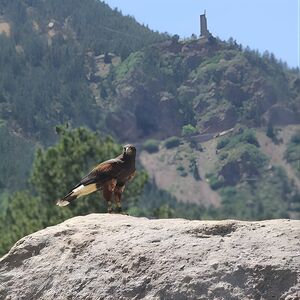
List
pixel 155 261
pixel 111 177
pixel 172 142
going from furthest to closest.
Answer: pixel 172 142, pixel 111 177, pixel 155 261

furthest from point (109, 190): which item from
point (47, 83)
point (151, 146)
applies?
point (151, 146)

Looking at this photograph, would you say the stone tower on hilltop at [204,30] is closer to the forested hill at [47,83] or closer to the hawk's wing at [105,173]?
the forested hill at [47,83]

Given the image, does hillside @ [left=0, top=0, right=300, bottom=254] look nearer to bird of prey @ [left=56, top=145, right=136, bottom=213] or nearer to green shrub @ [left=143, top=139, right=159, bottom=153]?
green shrub @ [left=143, top=139, right=159, bottom=153]

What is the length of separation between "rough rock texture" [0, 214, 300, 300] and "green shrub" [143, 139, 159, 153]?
175972 mm

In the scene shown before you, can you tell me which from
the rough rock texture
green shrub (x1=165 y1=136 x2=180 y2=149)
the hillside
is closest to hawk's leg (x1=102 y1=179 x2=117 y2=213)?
the rough rock texture

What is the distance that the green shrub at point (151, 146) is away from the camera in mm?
184625

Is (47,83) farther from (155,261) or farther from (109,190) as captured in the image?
(155,261)

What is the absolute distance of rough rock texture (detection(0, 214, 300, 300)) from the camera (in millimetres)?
7086

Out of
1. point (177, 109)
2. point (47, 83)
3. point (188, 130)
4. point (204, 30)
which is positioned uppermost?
point (204, 30)

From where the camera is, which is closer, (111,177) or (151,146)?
(111,177)

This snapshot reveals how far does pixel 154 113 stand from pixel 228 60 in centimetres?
1688

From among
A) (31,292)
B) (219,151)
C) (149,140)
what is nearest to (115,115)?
(149,140)

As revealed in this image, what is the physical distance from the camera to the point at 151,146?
186500mm

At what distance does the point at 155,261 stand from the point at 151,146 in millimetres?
179006
